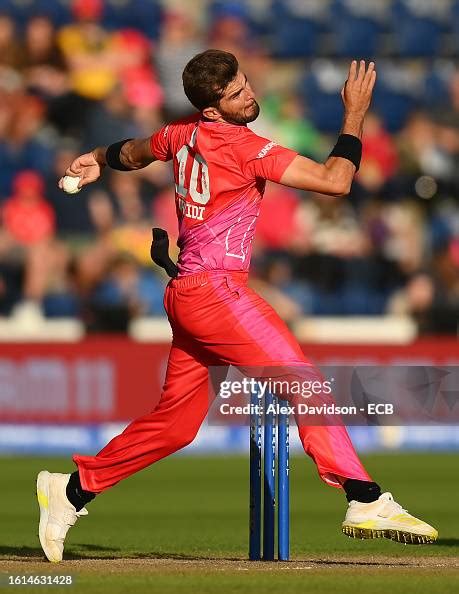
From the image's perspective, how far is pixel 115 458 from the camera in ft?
19.4

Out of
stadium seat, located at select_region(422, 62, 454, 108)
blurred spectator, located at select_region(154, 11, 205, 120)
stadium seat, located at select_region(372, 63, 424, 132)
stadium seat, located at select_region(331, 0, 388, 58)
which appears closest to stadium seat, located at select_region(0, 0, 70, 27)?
blurred spectator, located at select_region(154, 11, 205, 120)

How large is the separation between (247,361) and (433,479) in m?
5.66

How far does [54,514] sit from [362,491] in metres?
1.31

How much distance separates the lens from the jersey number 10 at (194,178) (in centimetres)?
565

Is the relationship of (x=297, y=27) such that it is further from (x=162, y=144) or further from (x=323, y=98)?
(x=162, y=144)

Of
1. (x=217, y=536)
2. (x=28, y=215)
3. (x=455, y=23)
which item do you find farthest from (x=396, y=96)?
(x=217, y=536)

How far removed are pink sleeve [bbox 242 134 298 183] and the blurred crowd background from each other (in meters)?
7.68

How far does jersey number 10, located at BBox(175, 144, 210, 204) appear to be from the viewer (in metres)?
5.65

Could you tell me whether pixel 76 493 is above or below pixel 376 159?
below

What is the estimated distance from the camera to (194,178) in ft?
18.7

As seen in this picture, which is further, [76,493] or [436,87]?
[436,87]

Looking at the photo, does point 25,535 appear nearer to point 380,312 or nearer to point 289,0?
point 380,312

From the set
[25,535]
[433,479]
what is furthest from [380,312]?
[25,535]

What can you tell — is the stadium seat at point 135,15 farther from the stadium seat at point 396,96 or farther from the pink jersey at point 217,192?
the pink jersey at point 217,192
